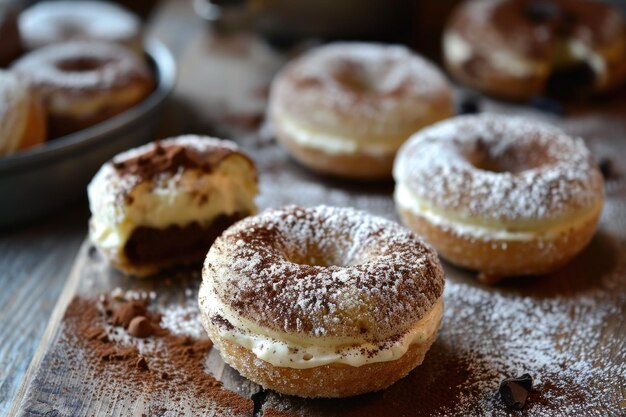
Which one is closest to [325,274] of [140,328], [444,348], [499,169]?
[444,348]

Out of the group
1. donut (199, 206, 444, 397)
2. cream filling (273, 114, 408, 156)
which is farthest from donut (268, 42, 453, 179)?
donut (199, 206, 444, 397)

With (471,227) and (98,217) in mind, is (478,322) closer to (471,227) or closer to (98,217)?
(471,227)

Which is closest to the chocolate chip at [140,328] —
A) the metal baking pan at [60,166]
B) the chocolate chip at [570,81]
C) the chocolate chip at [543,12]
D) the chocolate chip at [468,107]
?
the metal baking pan at [60,166]

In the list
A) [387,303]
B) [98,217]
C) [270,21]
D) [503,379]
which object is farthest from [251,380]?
[270,21]

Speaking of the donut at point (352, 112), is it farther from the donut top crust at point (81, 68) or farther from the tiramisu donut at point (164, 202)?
the donut top crust at point (81, 68)

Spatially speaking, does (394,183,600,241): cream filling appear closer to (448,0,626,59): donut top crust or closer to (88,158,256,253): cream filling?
(88,158,256,253): cream filling

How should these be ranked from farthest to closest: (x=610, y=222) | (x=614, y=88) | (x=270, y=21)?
(x=270, y=21), (x=614, y=88), (x=610, y=222)
